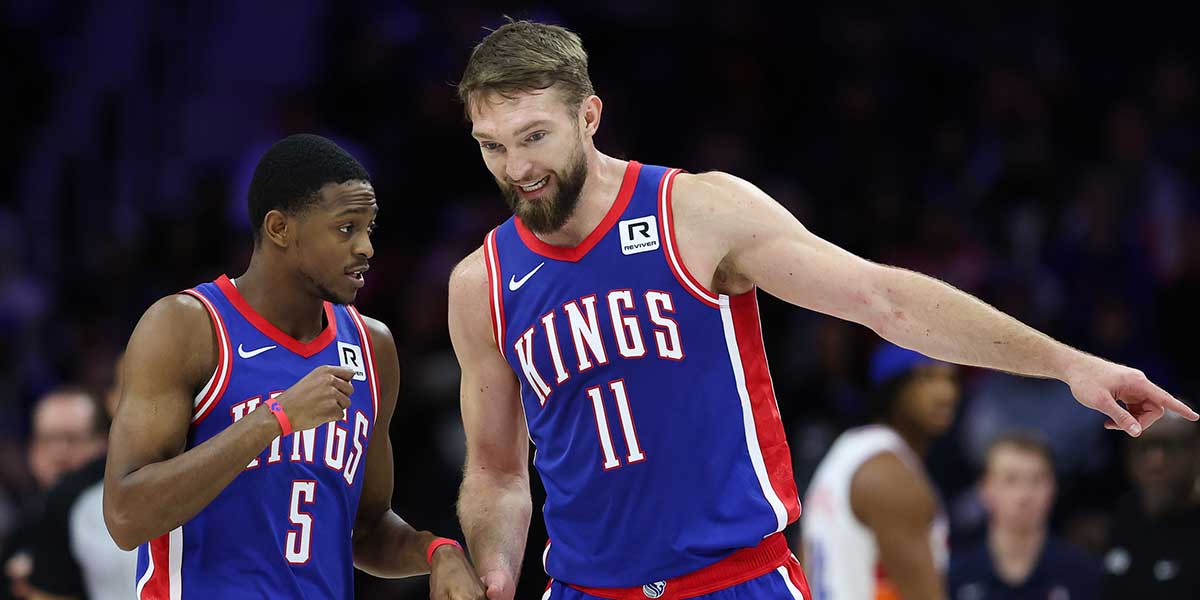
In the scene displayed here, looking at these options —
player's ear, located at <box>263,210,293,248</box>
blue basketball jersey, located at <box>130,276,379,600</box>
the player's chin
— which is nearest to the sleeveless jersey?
blue basketball jersey, located at <box>130,276,379,600</box>

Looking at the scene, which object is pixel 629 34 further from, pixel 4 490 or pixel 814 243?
pixel 814 243

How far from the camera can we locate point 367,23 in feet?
45.7

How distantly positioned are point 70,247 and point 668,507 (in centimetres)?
968

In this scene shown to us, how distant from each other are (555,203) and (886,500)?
351cm

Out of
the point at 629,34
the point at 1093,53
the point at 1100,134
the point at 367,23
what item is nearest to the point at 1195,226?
the point at 1100,134

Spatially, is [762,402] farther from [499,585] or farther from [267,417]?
[267,417]

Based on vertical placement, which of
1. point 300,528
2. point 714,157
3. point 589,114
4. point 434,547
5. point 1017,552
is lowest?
point 1017,552

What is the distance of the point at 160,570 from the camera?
4.65 metres

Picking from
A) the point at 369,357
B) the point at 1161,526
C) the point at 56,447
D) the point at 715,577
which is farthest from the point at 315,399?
the point at 1161,526

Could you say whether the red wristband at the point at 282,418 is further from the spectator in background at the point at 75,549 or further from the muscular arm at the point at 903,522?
the muscular arm at the point at 903,522

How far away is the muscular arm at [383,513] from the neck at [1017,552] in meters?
5.20

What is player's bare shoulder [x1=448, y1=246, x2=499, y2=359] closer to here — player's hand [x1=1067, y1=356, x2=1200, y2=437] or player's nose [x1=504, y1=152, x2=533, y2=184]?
player's nose [x1=504, y1=152, x2=533, y2=184]

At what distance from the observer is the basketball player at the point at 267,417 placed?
4.41 metres

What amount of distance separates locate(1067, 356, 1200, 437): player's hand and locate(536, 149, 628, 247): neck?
5.19 feet
